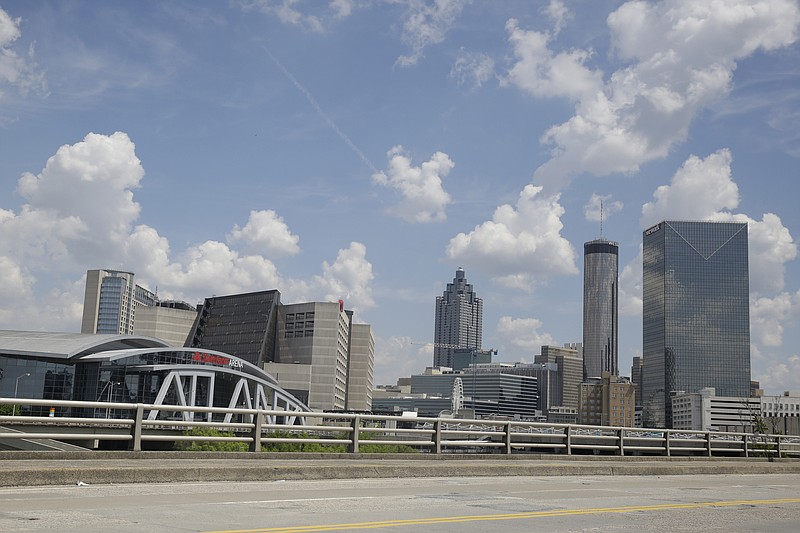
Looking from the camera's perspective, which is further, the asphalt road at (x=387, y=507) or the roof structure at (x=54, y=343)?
the roof structure at (x=54, y=343)

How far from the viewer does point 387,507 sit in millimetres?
13977

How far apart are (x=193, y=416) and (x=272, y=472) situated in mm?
102821

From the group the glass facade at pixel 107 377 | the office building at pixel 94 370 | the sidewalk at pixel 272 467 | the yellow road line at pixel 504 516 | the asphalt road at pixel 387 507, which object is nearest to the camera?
the yellow road line at pixel 504 516

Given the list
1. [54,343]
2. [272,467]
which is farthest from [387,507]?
[54,343]

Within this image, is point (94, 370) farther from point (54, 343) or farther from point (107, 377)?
point (54, 343)

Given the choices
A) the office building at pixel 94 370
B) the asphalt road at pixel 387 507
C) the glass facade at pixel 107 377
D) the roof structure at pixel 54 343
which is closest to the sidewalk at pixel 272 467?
the asphalt road at pixel 387 507

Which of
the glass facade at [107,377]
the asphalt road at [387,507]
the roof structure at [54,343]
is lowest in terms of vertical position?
the asphalt road at [387,507]

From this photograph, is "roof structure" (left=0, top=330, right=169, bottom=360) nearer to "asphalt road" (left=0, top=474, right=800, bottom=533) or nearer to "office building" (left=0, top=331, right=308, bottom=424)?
"office building" (left=0, top=331, right=308, bottom=424)

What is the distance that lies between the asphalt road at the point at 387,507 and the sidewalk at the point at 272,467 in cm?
40

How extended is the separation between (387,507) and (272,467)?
544 cm

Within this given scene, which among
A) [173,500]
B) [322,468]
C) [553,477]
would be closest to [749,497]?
[553,477]

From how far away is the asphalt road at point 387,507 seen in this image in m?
11.4

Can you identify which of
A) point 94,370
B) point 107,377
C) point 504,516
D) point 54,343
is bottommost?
point 504,516

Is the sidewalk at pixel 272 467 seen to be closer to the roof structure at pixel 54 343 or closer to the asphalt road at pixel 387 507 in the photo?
the asphalt road at pixel 387 507
